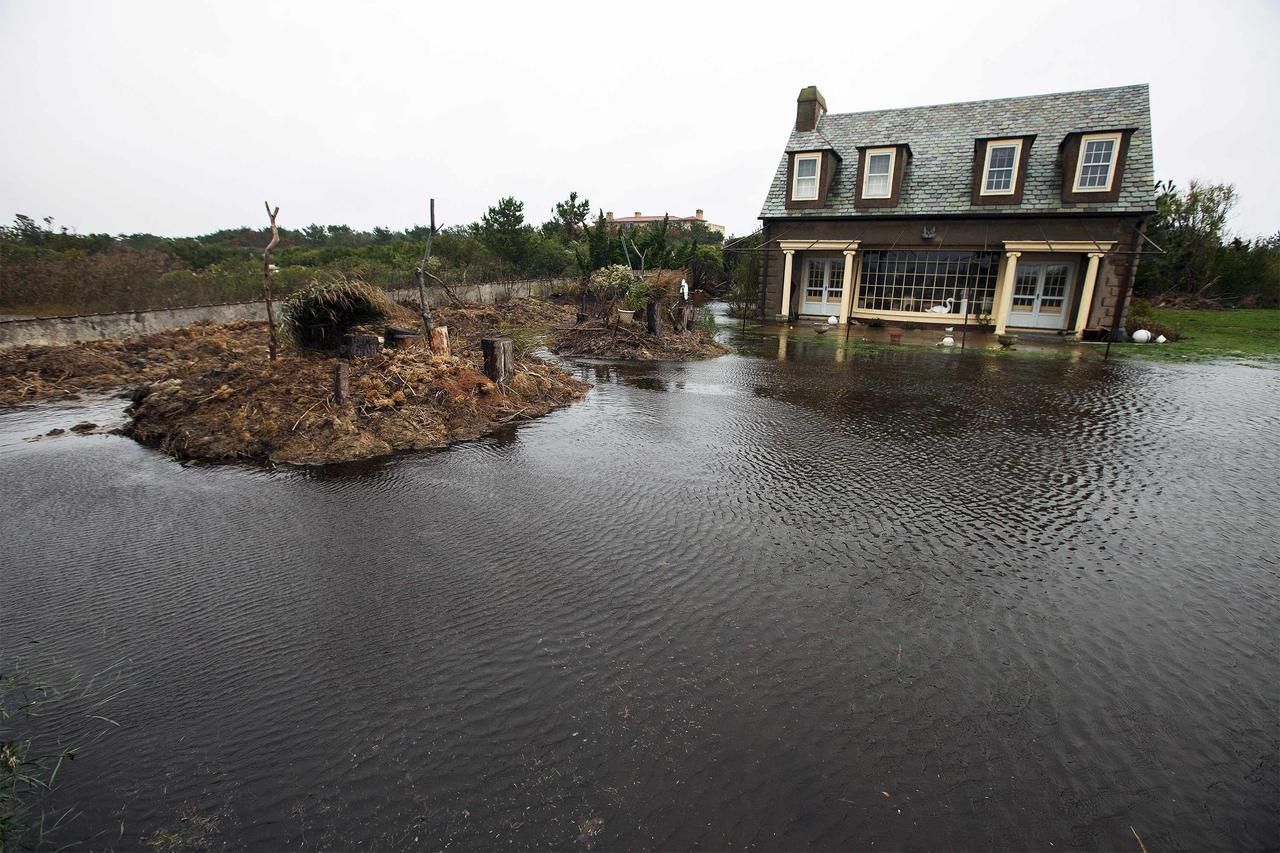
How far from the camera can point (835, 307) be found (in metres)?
21.9

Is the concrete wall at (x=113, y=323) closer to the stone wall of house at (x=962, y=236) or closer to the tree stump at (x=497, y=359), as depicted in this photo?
the tree stump at (x=497, y=359)

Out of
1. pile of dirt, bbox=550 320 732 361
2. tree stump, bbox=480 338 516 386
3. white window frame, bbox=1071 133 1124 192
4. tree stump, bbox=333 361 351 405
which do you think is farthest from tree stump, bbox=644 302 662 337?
white window frame, bbox=1071 133 1124 192

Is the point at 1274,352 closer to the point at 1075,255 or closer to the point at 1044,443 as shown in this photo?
the point at 1075,255

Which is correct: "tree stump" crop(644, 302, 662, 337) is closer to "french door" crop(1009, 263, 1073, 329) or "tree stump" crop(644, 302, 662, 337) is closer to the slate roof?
the slate roof

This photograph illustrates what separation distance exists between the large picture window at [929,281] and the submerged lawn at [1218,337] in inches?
182

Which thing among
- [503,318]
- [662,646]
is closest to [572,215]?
[503,318]

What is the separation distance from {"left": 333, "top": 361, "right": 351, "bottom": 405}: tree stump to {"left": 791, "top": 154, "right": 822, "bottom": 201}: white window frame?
56.8 feet

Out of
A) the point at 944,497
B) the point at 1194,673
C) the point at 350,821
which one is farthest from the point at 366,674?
the point at 944,497

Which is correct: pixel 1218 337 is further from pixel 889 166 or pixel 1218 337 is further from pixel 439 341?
pixel 439 341

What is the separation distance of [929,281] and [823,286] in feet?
11.6

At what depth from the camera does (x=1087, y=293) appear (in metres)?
17.3

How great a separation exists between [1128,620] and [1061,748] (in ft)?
5.15

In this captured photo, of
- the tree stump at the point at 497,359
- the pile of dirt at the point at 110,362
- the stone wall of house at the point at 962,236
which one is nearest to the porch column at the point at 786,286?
the stone wall of house at the point at 962,236

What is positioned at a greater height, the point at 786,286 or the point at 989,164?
the point at 989,164
